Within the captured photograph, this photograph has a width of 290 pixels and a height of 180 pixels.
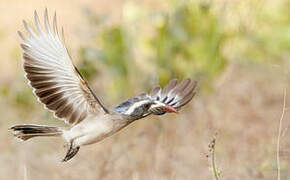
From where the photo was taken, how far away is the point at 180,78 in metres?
5.35

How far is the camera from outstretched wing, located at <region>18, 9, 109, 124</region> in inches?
114

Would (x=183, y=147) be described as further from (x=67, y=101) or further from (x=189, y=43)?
(x=67, y=101)

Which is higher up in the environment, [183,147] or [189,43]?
[189,43]

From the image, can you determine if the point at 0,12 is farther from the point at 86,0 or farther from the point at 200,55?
the point at 200,55

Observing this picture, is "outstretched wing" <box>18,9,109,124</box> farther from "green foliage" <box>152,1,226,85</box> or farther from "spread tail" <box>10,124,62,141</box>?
"green foliage" <box>152,1,226,85</box>

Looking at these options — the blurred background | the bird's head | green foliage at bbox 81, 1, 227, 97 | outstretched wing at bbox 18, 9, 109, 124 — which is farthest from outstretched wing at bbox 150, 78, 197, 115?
green foliage at bbox 81, 1, 227, 97

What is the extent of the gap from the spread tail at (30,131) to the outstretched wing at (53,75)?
0.09 metres

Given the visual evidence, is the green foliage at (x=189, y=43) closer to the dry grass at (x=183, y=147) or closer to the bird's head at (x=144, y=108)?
the dry grass at (x=183, y=147)

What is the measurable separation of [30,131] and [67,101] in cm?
21

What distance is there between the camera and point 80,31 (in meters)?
5.75

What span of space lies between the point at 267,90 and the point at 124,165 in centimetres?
222

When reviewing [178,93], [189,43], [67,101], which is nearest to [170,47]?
[189,43]

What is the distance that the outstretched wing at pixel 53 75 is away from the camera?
290 centimetres

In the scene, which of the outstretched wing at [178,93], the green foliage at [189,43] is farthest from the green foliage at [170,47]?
the outstretched wing at [178,93]
